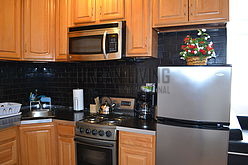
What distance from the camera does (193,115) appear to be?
1749mm

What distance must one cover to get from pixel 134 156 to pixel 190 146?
1.88 feet

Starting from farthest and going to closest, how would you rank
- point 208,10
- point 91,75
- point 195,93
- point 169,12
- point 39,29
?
1. point 91,75
2. point 39,29
3. point 169,12
4. point 208,10
5. point 195,93

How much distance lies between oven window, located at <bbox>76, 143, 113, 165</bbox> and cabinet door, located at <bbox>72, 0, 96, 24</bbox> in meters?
1.53

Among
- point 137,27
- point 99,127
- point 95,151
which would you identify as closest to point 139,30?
point 137,27

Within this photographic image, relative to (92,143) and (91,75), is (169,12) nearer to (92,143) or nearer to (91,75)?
(91,75)

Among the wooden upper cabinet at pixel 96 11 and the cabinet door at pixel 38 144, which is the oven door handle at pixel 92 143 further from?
the wooden upper cabinet at pixel 96 11

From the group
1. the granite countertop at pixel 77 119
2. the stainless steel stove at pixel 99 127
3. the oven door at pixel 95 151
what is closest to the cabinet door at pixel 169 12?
the granite countertop at pixel 77 119

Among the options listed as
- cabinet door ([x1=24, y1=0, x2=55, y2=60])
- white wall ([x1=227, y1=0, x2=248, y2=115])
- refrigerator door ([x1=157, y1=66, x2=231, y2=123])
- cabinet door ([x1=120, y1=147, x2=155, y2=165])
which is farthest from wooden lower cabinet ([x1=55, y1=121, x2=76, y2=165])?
white wall ([x1=227, y1=0, x2=248, y2=115])

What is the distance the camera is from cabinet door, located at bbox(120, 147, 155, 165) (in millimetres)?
1925

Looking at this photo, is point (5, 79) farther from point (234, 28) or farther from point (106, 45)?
point (234, 28)

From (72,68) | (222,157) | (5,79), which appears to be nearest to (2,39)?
(5,79)

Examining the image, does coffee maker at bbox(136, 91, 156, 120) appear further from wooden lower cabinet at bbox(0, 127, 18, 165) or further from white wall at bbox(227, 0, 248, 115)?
wooden lower cabinet at bbox(0, 127, 18, 165)

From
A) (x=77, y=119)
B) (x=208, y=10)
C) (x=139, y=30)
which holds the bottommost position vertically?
(x=77, y=119)

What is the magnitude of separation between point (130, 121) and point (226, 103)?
1.00 m
